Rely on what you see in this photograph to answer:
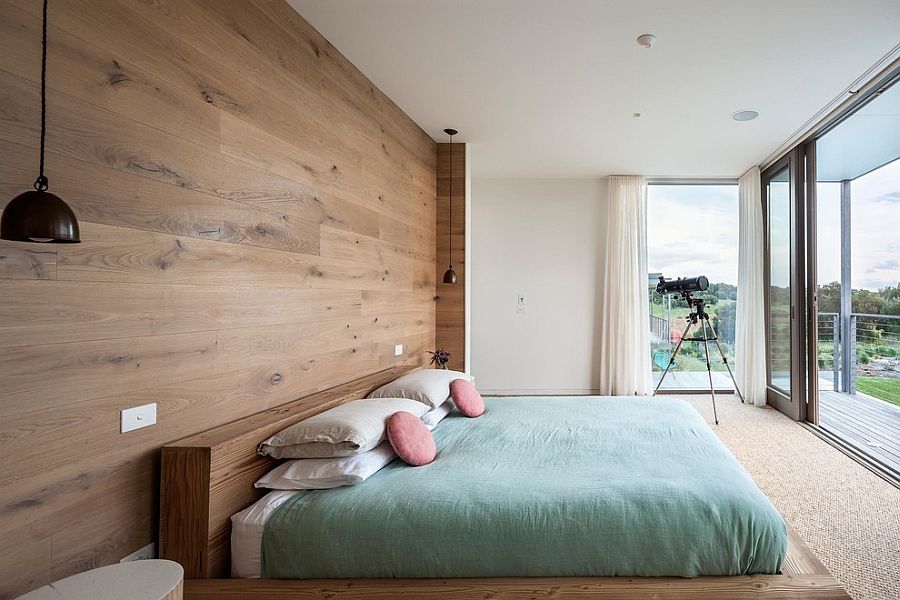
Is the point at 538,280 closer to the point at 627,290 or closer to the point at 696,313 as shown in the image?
the point at 627,290

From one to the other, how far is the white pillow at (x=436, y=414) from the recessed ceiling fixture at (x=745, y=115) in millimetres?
3038

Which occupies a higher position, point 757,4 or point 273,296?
point 757,4

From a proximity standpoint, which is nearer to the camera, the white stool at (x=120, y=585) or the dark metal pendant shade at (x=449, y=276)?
the white stool at (x=120, y=585)

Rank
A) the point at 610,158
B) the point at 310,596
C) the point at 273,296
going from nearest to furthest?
the point at 310,596 → the point at 273,296 → the point at 610,158

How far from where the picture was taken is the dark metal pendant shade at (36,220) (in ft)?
3.40

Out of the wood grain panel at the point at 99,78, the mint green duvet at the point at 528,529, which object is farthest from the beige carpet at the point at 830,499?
the wood grain panel at the point at 99,78

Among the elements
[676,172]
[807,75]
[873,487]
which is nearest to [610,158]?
[676,172]

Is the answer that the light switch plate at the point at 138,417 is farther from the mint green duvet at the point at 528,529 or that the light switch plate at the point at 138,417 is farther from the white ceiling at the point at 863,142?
the white ceiling at the point at 863,142

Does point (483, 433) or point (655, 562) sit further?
point (483, 433)

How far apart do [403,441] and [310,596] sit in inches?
26.6

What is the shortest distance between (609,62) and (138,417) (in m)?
2.97

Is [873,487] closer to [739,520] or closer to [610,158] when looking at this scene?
[739,520]

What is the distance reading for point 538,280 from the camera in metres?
5.85

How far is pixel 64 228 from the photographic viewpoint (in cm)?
108
